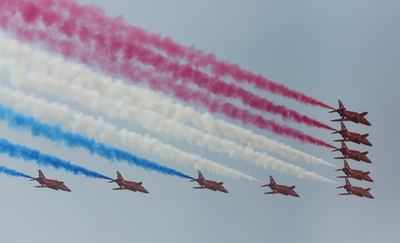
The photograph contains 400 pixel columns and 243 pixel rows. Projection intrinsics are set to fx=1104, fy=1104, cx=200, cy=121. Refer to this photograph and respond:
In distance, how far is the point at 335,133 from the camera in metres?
56.1

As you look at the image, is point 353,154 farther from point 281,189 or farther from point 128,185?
point 128,185

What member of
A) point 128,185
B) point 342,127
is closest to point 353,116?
point 342,127

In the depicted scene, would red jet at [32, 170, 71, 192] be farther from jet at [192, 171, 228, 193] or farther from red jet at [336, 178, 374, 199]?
red jet at [336, 178, 374, 199]

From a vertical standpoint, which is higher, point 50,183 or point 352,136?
point 352,136

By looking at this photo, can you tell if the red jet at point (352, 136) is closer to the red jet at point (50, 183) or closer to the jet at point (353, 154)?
the jet at point (353, 154)

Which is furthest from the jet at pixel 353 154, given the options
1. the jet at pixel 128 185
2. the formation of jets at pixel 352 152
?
the jet at pixel 128 185

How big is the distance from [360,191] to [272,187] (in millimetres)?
5111

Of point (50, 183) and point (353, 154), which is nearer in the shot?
point (50, 183)

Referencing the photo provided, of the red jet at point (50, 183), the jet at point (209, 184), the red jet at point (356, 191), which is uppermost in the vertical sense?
the red jet at point (356, 191)

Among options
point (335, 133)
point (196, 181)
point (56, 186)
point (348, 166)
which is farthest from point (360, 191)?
point (56, 186)

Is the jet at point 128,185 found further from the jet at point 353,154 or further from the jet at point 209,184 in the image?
the jet at point 353,154

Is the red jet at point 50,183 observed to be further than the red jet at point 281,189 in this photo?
No

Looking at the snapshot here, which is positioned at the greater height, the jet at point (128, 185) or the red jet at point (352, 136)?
the red jet at point (352, 136)

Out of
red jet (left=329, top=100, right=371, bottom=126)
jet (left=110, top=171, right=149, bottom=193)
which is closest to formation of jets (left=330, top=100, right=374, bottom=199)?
red jet (left=329, top=100, right=371, bottom=126)
